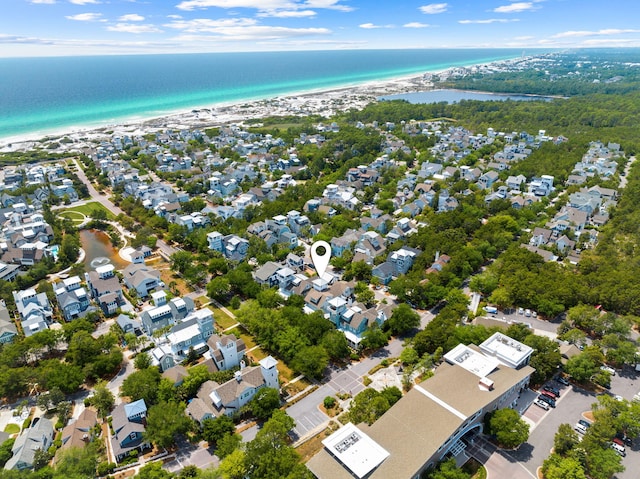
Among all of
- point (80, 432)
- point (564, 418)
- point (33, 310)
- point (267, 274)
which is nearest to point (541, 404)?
point (564, 418)

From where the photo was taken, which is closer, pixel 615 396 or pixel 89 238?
pixel 615 396

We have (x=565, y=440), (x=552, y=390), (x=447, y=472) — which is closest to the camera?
(x=447, y=472)

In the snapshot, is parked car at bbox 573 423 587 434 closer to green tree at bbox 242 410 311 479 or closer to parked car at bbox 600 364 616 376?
parked car at bbox 600 364 616 376

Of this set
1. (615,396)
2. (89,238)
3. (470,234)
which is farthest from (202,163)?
(615,396)

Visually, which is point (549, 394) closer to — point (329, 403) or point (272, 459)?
point (329, 403)

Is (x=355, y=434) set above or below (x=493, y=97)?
below

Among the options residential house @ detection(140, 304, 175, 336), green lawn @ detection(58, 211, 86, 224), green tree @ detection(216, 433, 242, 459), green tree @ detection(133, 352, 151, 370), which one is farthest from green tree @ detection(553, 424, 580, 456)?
green lawn @ detection(58, 211, 86, 224)

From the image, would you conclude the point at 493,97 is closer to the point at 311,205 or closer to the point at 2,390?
the point at 311,205

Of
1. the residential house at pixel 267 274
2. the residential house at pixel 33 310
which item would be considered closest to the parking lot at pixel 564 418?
the residential house at pixel 267 274
